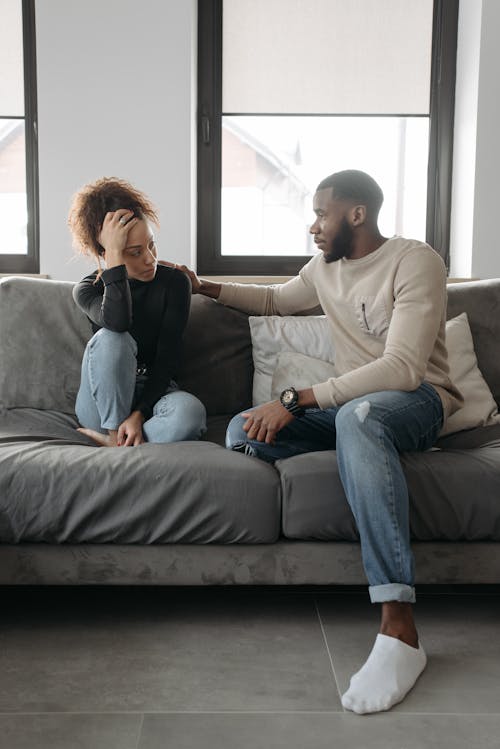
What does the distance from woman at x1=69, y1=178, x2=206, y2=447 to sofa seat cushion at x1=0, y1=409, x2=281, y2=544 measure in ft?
0.92

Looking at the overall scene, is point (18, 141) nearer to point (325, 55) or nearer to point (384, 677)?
point (325, 55)

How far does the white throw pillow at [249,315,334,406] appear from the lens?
8.05 ft

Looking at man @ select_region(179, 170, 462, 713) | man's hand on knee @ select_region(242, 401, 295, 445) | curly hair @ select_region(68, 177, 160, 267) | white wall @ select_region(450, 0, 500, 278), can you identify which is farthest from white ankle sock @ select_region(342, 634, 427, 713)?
white wall @ select_region(450, 0, 500, 278)

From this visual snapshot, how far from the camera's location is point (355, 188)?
82.8 inches

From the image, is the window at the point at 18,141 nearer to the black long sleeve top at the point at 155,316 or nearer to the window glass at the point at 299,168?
the window glass at the point at 299,168

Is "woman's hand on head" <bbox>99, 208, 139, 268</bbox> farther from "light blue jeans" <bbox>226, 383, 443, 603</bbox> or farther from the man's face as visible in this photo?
"light blue jeans" <bbox>226, 383, 443, 603</bbox>

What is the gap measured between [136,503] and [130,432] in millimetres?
314

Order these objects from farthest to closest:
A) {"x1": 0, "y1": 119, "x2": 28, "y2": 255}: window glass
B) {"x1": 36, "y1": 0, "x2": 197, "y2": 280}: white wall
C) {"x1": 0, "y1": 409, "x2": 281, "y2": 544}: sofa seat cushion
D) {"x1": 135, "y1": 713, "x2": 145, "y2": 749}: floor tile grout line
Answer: {"x1": 0, "y1": 119, "x2": 28, "y2": 255}: window glass → {"x1": 36, "y1": 0, "x2": 197, "y2": 280}: white wall → {"x1": 0, "y1": 409, "x2": 281, "y2": 544}: sofa seat cushion → {"x1": 135, "y1": 713, "x2": 145, "y2": 749}: floor tile grout line

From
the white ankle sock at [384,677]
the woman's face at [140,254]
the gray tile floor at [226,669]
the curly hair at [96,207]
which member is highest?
the curly hair at [96,207]

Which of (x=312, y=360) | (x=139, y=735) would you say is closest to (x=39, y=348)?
(x=312, y=360)

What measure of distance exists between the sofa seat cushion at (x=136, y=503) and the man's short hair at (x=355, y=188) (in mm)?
785

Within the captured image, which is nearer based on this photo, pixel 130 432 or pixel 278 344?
pixel 130 432

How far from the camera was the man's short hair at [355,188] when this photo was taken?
6.90 ft

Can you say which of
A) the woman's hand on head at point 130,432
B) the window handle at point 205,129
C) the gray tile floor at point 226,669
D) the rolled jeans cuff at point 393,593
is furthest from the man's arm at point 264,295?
the window handle at point 205,129
